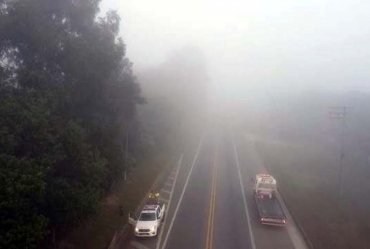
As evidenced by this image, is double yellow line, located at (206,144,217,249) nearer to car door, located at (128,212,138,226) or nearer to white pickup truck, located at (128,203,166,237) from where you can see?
white pickup truck, located at (128,203,166,237)

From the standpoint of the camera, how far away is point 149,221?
25.4 metres

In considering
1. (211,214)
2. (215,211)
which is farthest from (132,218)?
(215,211)

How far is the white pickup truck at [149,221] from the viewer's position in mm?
24781

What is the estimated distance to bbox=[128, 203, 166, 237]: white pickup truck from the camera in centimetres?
2478

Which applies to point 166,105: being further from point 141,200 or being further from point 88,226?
point 88,226

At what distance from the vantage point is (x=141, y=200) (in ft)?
109

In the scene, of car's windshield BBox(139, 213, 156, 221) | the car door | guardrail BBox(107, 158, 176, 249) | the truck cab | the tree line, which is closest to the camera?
the tree line

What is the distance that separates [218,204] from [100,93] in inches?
465

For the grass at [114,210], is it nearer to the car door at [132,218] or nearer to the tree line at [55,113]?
the car door at [132,218]

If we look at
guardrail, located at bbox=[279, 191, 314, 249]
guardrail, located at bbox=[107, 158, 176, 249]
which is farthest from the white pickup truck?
guardrail, located at bbox=[279, 191, 314, 249]

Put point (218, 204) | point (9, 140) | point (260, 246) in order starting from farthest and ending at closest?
1. point (218, 204)
2. point (260, 246)
3. point (9, 140)

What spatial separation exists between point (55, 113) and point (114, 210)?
8816 mm

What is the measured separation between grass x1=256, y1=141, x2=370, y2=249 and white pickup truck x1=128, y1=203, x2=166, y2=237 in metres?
9.13

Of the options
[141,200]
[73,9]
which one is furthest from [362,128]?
[73,9]
